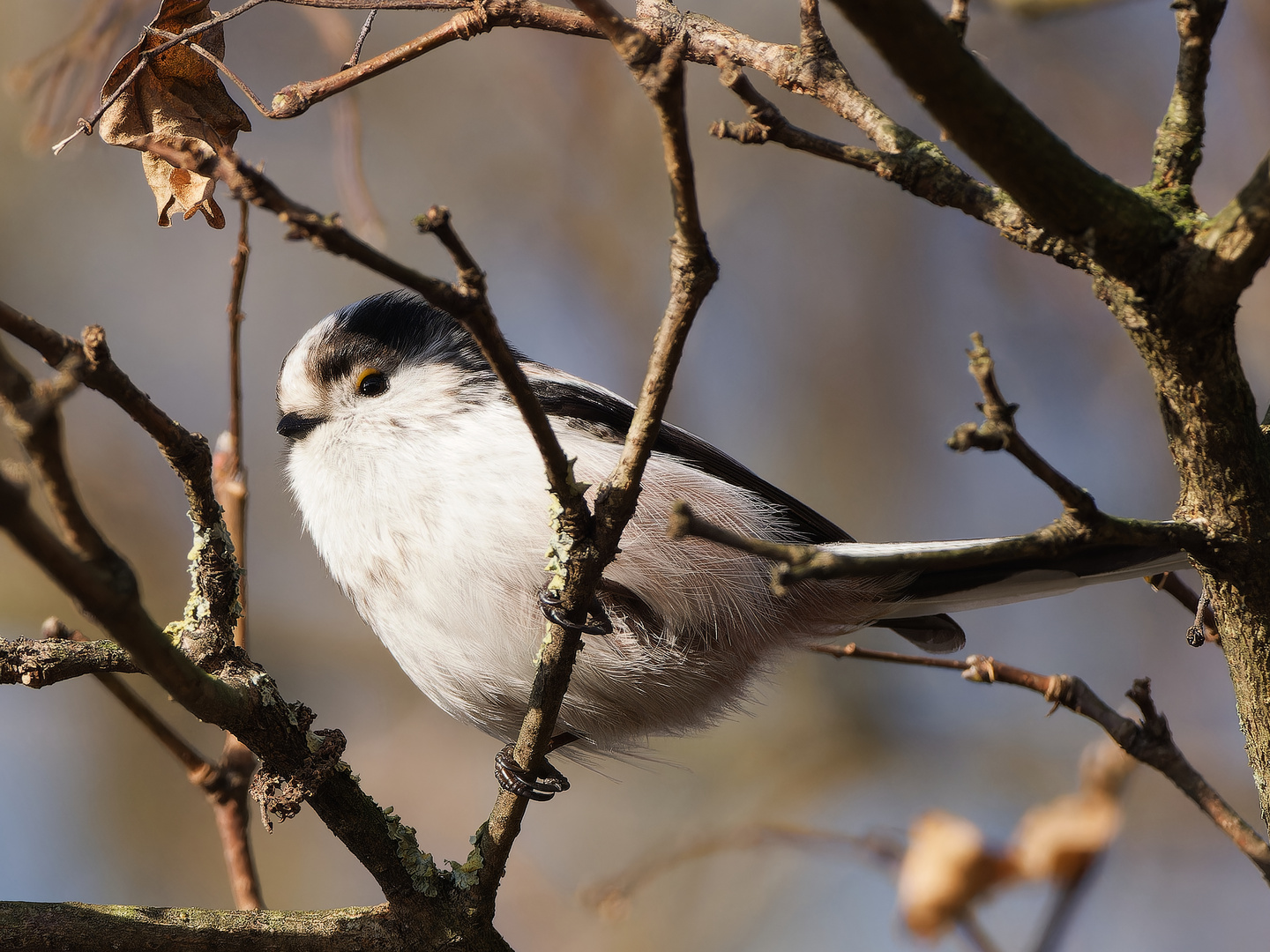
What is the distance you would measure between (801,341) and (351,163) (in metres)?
3.68

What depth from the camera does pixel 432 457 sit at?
217cm

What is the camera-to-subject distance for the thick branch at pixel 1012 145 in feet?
3.24

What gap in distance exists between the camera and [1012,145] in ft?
3.54

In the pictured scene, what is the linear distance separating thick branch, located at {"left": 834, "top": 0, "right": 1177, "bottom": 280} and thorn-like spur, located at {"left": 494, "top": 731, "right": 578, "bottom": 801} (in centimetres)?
108

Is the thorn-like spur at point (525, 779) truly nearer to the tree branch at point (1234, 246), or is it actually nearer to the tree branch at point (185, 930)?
the tree branch at point (185, 930)

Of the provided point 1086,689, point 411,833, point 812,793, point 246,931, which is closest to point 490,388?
point 411,833

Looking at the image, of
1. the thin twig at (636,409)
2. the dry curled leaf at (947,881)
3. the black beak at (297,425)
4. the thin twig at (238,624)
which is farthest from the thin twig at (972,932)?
the black beak at (297,425)

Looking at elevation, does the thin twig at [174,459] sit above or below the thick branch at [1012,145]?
below

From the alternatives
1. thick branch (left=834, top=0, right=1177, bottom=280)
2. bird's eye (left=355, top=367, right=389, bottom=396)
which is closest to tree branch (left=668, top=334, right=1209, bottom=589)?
thick branch (left=834, top=0, right=1177, bottom=280)

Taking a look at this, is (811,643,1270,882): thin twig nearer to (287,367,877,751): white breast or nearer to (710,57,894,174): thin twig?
(710,57,894,174): thin twig

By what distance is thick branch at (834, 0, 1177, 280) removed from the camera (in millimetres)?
988

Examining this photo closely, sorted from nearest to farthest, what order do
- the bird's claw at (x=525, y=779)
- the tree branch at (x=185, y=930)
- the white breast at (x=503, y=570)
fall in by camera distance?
the tree branch at (x=185, y=930) → the bird's claw at (x=525, y=779) → the white breast at (x=503, y=570)

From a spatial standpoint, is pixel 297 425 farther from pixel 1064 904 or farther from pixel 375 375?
pixel 1064 904

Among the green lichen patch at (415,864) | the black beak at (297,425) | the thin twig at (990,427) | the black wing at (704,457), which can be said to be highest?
the black wing at (704,457)
